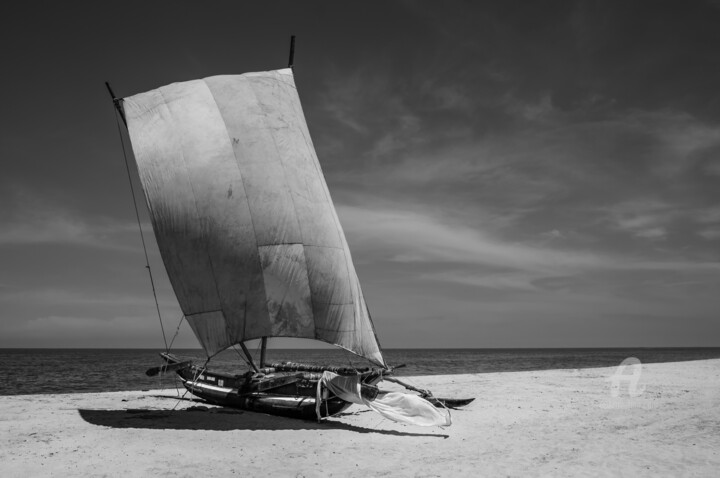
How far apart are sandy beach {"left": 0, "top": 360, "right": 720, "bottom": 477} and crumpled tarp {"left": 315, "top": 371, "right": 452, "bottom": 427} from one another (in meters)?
0.27

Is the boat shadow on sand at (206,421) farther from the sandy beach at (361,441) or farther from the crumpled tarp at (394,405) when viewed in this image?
the crumpled tarp at (394,405)

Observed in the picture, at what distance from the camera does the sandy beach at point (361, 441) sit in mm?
8664

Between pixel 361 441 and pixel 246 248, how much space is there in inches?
225

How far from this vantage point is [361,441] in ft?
36.4

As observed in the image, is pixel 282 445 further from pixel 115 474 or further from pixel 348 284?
pixel 348 284

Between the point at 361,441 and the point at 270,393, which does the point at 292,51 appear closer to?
the point at 270,393

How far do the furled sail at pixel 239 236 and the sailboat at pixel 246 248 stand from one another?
27mm

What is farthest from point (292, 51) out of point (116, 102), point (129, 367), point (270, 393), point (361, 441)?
point (129, 367)

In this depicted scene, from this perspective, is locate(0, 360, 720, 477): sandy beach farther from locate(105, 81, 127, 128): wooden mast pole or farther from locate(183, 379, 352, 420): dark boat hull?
locate(105, 81, 127, 128): wooden mast pole

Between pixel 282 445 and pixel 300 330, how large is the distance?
3.83 metres

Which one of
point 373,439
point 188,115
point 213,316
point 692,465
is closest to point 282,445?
point 373,439

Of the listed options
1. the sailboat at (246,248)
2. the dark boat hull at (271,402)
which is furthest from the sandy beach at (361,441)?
the sailboat at (246,248)

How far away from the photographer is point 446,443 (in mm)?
10961

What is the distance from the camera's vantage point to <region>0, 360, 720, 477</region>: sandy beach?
8664mm
